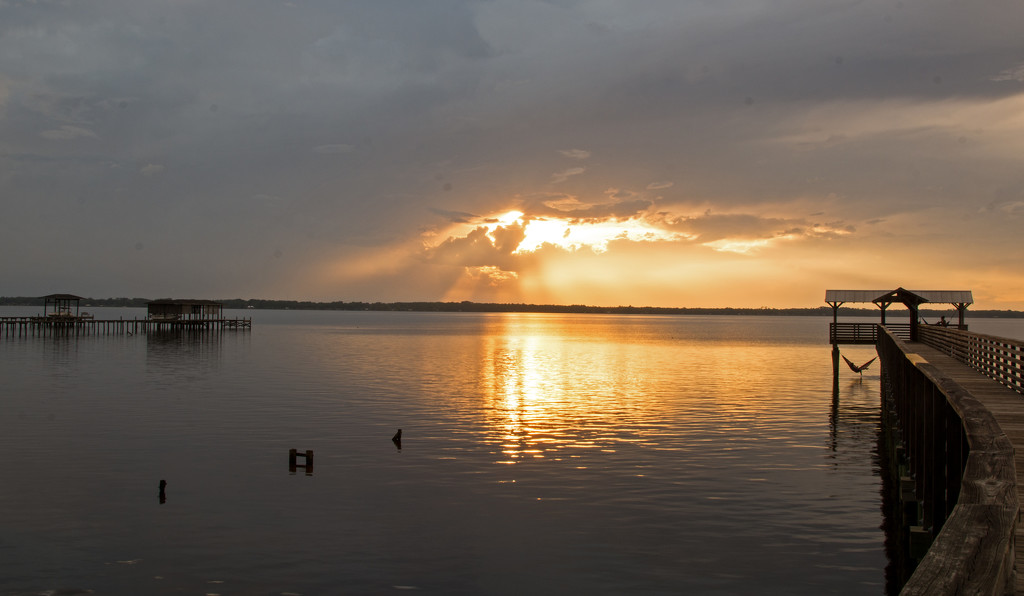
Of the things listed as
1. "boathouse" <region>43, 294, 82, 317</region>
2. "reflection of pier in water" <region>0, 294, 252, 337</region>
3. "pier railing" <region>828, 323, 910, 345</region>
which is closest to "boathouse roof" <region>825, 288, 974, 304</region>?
"pier railing" <region>828, 323, 910, 345</region>

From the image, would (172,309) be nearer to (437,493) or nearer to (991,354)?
(437,493)

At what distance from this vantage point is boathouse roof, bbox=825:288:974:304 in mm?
57375

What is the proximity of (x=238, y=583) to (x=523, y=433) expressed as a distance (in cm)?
1743

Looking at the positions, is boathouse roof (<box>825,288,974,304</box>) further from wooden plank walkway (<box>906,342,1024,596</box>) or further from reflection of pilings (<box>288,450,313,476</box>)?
reflection of pilings (<box>288,450,313,476</box>)

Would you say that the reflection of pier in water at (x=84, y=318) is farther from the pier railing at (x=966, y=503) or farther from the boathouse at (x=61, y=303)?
the pier railing at (x=966, y=503)

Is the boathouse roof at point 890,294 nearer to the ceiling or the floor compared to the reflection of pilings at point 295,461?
nearer to the ceiling

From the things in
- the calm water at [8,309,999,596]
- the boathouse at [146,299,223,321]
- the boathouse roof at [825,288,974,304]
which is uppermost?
the boathouse roof at [825,288,974,304]

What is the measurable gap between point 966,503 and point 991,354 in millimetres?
19207

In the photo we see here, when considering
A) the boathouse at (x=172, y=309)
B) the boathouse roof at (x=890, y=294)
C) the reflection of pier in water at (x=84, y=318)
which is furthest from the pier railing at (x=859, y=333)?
the boathouse at (x=172, y=309)

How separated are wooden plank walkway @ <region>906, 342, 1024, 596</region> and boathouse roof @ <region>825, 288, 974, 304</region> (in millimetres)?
32712

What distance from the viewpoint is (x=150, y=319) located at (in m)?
116

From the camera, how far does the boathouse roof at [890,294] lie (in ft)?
188

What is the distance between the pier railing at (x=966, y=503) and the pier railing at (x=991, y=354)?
17.7 ft

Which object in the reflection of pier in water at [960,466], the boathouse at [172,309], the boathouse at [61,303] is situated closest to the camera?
the reflection of pier in water at [960,466]
